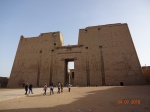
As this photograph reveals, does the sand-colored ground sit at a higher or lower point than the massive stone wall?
lower

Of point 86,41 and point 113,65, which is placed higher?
point 86,41

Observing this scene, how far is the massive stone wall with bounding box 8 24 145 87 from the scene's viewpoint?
934 inches

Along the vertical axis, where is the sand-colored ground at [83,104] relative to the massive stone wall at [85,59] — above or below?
below

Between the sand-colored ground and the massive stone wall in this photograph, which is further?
the massive stone wall

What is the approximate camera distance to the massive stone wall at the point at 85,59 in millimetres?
23719

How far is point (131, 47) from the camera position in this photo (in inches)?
961

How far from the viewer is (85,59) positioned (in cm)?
2584

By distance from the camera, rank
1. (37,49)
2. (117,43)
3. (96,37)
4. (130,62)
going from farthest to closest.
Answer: (37,49) < (96,37) < (117,43) < (130,62)

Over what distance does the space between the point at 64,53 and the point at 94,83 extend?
8.02 meters

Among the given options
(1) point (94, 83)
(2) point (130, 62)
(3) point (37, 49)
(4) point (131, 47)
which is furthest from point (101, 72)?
(3) point (37, 49)

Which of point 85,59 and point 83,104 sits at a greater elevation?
point 85,59

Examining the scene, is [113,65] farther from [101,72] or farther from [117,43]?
[117,43]

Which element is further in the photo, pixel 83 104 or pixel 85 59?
pixel 85 59

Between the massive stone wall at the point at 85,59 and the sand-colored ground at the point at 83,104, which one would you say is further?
the massive stone wall at the point at 85,59
